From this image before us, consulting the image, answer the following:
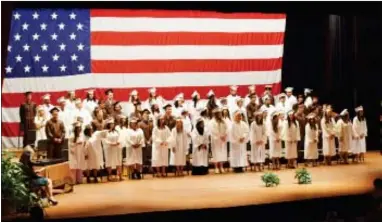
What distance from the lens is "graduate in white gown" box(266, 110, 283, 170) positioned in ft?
45.9

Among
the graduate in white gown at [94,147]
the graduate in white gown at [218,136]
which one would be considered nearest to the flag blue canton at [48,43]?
the graduate in white gown at [94,147]

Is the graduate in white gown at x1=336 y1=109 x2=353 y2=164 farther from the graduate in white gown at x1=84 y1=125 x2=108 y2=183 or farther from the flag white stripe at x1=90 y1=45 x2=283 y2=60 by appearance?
the graduate in white gown at x1=84 y1=125 x2=108 y2=183

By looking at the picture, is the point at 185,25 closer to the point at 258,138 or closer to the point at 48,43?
the point at 48,43

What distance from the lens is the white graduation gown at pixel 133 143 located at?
12.9m

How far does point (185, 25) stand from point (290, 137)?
3.56m

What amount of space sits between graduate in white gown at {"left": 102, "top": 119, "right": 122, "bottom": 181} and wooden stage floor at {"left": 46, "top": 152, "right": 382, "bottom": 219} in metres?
0.43

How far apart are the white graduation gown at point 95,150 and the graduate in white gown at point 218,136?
219 cm

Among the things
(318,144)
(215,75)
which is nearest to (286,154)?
(318,144)

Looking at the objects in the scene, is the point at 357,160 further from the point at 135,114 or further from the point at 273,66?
the point at 135,114

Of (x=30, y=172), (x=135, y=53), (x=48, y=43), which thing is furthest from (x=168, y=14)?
(x=30, y=172)

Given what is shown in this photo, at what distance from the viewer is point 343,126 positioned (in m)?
14.6

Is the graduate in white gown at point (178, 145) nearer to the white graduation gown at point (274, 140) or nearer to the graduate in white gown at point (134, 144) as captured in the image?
the graduate in white gown at point (134, 144)

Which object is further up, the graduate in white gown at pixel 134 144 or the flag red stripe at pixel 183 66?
the flag red stripe at pixel 183 66

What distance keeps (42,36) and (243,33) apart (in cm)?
455
